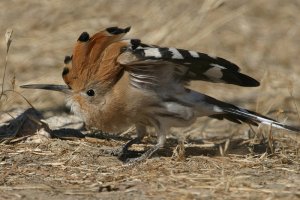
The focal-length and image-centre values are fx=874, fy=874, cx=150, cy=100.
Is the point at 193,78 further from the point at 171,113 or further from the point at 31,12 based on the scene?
the point at 31,12

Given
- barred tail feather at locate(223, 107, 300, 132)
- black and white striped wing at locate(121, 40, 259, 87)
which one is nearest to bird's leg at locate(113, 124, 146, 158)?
→ black and white striped wing at locate(121, 40, 259, 87)

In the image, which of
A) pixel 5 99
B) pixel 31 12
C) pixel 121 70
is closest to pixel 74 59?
pixel 121 70

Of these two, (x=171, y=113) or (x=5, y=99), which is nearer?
(x=171, y=113)

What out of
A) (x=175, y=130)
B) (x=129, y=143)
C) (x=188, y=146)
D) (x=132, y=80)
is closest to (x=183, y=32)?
(x=175, y=130)

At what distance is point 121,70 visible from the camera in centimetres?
595

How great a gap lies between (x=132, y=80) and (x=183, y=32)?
314 centimetres

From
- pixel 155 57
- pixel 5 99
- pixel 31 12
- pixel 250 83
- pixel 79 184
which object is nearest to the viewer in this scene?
pixel 79 184

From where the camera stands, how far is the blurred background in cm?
834

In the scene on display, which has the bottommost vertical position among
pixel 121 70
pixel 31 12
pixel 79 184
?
pixel 79 184

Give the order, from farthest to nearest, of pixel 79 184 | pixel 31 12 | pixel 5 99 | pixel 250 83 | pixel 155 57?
pixel 31 12 < pixel 5 99 < pixel 250 83 < pixel 155 57 < pixel 79 184

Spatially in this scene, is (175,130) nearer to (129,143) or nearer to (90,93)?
(129,143)

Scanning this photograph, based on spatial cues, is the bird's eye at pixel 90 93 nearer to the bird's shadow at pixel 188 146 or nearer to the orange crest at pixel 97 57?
the orange crest at pixel 97 57

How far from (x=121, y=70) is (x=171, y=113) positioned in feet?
1.54

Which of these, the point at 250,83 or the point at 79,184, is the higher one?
the point at 250,83
